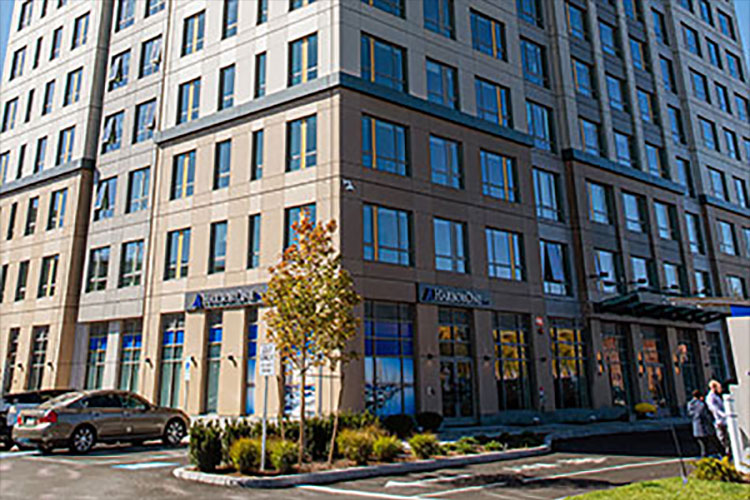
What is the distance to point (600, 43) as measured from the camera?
3916cm

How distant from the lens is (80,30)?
38.9m

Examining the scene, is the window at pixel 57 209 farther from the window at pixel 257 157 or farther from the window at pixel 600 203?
the window at pixel 600 203

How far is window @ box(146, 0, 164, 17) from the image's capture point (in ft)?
114

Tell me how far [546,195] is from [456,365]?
1198 cm

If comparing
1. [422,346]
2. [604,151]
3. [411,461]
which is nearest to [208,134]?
[422,346]

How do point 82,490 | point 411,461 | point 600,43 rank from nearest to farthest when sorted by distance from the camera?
point 82,490, point 411,461, point 600,43

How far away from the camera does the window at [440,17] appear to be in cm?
2967

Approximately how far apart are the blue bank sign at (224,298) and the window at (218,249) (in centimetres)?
116

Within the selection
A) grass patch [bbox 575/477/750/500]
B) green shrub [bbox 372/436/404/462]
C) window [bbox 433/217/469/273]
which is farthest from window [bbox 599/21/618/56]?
grass patch [bbox 575/477/750/500]

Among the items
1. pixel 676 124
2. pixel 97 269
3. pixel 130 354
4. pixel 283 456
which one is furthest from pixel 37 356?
pixel 676 124

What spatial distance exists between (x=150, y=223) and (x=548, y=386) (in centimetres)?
2109

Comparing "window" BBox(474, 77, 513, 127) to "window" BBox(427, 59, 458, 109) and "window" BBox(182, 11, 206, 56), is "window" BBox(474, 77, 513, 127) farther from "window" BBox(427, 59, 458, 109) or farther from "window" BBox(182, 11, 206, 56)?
"window" BBox(182, 11, 206, 56)

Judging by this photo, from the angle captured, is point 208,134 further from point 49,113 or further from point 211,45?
point 49,113

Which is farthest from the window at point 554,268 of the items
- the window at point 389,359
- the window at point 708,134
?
the window at point 708,134
